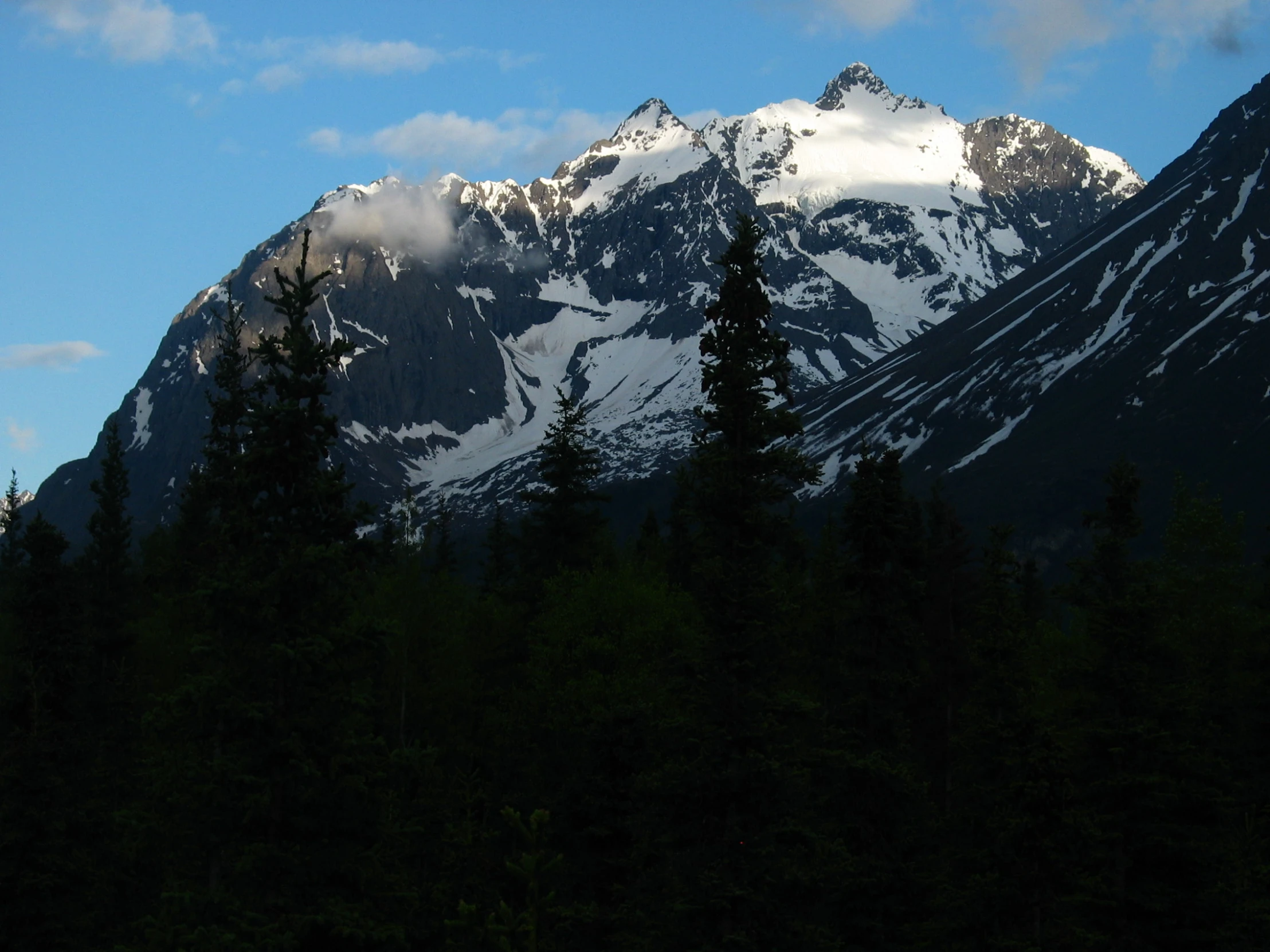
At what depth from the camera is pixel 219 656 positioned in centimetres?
2336

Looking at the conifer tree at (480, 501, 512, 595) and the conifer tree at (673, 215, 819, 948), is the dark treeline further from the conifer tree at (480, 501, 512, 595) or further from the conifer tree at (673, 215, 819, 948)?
the conifer tree at (480, 501, 512, 595)

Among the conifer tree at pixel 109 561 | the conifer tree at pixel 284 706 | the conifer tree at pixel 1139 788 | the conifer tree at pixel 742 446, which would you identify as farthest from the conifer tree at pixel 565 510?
the conifer tree at pixel 284 706

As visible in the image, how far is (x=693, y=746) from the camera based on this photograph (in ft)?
96.1

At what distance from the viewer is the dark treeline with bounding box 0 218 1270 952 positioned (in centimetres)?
2323

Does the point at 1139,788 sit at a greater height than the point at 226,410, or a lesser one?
lesser

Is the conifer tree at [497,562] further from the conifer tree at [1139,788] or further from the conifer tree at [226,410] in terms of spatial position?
the conifer tree at [1139,788]

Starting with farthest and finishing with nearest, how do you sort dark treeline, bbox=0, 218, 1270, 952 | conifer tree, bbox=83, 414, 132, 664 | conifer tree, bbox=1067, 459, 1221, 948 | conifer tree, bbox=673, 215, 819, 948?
conifer tree, bbox=83, 414, 132, 664, conifer tree, bbox=1067, 459, 1221, 948, conifer tree, bbox=673, 215, 819, 948, dark treeline, bbox=0, 218, 1270, 952

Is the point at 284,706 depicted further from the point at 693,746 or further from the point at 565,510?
the point at 565,510

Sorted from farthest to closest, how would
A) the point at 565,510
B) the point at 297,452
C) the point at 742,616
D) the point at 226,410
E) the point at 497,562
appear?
the point at 497,562
the point at 565,510
the point at 226,410
the point at 742,616
the point at 297,452

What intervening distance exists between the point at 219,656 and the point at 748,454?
11685mm

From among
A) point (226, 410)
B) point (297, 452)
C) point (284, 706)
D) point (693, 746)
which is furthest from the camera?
point (226, 410)

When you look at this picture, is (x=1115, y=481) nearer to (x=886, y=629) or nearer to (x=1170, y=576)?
(x=1170, y=576)

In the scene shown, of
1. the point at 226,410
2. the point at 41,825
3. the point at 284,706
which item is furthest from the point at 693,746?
the point at 226,410

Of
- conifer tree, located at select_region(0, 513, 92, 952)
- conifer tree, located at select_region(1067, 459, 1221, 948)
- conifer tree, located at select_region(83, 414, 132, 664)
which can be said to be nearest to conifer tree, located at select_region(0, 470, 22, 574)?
conifer tree, located at select_region(83, 414, 132, 664)
